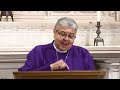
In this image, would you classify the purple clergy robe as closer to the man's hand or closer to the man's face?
the man's face

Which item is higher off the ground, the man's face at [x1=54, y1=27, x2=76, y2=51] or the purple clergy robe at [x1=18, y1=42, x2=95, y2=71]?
the man's face at [x1=54, y1=27, x2=76, y2=51]

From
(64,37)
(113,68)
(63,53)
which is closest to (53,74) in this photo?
(64,37)

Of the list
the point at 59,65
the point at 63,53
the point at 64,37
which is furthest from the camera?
the point at 63,53

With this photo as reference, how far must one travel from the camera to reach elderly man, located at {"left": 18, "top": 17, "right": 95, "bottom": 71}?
264 cm

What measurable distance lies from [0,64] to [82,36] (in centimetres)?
121

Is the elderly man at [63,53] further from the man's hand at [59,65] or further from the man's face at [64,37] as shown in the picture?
the man's hand at [59,65]

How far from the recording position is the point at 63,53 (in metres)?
2.81

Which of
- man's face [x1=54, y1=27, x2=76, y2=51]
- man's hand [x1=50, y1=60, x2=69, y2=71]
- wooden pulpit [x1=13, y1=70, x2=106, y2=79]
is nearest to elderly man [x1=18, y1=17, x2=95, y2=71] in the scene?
man's face [x1=54, y1=27, x2=76, y2=51]

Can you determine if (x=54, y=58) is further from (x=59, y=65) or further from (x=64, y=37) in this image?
(x=59, y=65)

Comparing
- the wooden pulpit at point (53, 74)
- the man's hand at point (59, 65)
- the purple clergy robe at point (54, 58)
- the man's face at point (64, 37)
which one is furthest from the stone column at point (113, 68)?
the wooden pulpit at point (53, 74)

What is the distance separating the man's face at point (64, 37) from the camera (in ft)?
8.75

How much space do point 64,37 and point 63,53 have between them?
0.19 m
